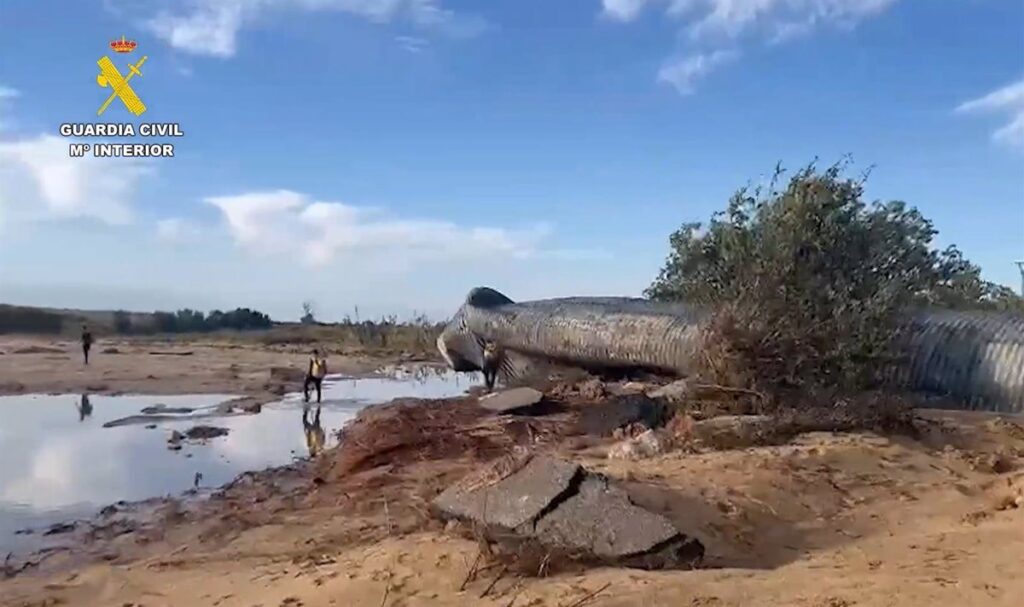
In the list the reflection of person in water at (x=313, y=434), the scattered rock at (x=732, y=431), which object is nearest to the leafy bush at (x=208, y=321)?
the reflection of person in water at (x=313, y=434)

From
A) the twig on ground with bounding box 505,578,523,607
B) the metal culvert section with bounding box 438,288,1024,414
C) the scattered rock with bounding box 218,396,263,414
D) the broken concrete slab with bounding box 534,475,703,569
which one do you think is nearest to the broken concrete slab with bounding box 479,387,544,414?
the metal culvert section with bounding box 438,288,1024,414

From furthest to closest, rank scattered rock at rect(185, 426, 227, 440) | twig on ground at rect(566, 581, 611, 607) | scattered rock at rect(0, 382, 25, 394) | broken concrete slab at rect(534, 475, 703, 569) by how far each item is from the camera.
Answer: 1. scattered rock at rect(0, 382, 25, 394)
2. scattered rock at rect(185, 426, 227, 440)
3. broken concrete slab at rect(534, 475, 703, 569)
4. twig on ground at rect(566, 581, 611, 607)

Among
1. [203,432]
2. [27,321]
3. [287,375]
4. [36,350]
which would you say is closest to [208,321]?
[27,321]

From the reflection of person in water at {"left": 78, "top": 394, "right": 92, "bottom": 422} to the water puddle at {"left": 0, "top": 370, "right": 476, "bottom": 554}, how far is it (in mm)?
15

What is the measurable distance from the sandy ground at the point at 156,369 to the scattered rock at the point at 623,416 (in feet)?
30.8

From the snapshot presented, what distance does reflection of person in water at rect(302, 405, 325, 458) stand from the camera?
12.1 metres

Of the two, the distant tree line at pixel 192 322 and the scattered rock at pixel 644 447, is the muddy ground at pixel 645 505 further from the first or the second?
the distant tree line at pixel 192 322

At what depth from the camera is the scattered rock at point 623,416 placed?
33.1 feet

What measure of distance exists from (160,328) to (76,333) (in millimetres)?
7050

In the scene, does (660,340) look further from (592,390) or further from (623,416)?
(623,416)

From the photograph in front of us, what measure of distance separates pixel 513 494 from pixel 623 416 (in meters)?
4.58

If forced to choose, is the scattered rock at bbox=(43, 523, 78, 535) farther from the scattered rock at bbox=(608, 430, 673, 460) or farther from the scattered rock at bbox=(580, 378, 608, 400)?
the scattered rock at bbox=(580, 378, 608, 400)

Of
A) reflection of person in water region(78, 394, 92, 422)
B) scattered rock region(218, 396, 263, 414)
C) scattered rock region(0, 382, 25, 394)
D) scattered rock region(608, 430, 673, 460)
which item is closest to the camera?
scattered rock region(608, 430, 673, 460)

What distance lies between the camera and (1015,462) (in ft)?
26.6
